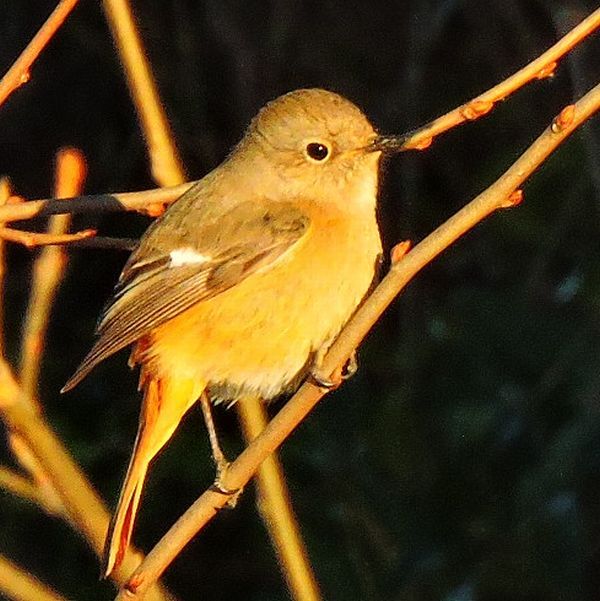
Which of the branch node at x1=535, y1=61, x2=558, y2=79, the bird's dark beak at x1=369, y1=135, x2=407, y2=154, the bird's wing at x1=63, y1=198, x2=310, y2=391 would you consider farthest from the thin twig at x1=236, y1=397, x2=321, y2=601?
the branch node at x1=535, y1=61, x2=558, y2=79

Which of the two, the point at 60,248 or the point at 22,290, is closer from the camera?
the point at 60,248

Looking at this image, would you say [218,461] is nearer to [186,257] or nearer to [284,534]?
[284,534]

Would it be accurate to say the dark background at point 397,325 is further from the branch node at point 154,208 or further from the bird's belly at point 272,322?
the branch node at point 154,208

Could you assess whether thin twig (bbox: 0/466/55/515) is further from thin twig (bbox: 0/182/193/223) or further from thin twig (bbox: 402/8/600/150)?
thin twig (bbox: 402/8/600/150)

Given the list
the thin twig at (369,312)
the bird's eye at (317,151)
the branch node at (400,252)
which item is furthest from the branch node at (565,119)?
the bird's eye at (317,151)

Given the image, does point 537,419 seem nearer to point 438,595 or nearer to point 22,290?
point 438,595

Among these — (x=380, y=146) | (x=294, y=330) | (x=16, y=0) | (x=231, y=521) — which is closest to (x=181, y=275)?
(x=294, y=330)
